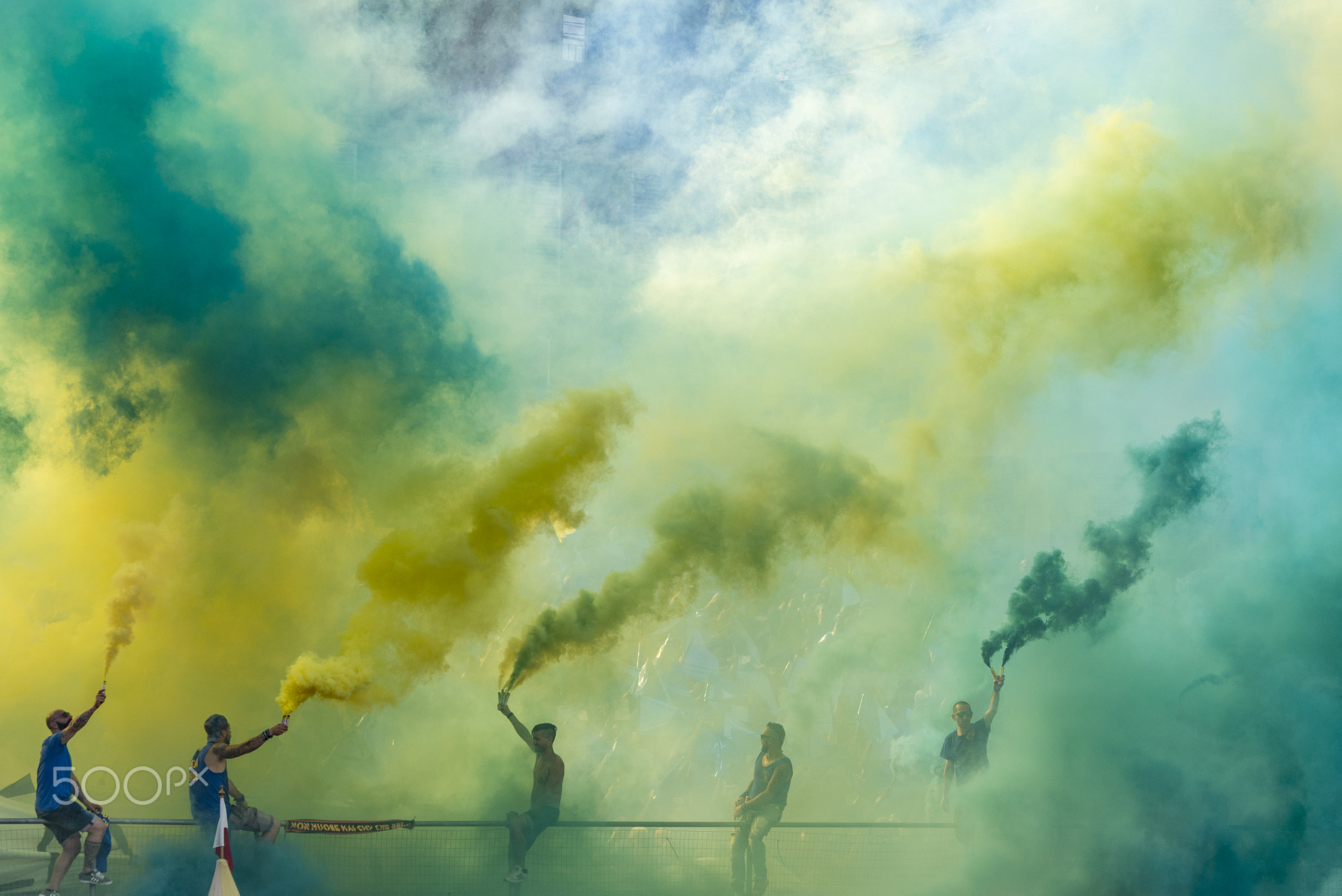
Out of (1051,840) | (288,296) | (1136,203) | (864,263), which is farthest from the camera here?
(864,263)

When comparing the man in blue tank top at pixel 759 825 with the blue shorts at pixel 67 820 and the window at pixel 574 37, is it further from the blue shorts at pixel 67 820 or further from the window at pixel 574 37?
the window at pixel 574 37

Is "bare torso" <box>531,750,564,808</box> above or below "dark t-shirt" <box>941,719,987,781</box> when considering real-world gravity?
below

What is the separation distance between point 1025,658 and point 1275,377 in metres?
3.35

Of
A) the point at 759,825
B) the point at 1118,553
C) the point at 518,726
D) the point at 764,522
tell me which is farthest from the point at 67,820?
the point at 1118,553

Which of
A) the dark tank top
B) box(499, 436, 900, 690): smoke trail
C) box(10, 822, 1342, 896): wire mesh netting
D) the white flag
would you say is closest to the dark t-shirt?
box(10, 822, 1342, 896): wire mesh netting

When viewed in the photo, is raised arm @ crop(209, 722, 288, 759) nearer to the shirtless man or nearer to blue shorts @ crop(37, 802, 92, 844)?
blue shorts @ crop(37, 802, 92, 844)

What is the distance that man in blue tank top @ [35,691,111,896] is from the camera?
6027mm

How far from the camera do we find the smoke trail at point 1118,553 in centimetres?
815

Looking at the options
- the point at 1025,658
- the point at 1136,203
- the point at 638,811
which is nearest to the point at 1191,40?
the point at 1136,203

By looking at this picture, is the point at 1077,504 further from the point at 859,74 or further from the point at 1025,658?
the point at 859,74

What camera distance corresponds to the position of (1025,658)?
9.14 metres

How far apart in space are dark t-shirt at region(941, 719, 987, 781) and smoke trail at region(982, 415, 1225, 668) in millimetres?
559

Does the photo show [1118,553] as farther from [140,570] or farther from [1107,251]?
[140,570]

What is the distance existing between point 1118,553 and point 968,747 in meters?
2.24
